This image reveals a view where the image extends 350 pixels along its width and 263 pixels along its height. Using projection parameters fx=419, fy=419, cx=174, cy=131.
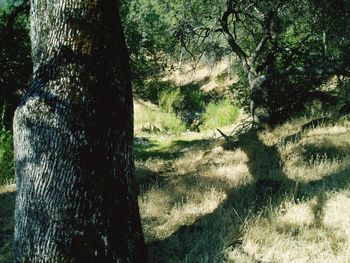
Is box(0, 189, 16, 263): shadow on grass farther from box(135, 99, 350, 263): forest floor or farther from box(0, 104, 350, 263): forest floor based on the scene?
box(135, 99, 350, 263): forest floor

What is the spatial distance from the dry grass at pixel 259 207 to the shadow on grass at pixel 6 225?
1.48 meters

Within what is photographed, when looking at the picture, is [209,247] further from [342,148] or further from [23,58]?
[23,58]

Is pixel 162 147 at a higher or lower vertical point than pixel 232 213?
lower

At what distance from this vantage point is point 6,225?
5320mm

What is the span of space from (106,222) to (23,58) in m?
7.81

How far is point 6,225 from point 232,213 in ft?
9.53

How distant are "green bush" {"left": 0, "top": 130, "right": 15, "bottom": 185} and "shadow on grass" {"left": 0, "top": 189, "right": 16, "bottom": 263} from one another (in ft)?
Answer: 6.68

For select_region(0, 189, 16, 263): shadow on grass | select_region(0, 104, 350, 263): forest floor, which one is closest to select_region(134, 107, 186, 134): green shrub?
select_region(0, 104, 350, 263): forest floor

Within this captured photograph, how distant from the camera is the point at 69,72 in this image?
294 centimetres

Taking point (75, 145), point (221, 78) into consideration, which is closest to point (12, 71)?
point (75, 145)

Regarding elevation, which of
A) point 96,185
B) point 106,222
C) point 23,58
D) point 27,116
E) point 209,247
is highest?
point 23,58

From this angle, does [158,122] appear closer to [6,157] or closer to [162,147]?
[162,147]

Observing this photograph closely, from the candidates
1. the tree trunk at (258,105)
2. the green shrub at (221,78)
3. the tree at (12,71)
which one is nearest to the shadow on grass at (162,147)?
the tree trunk at (258,105)

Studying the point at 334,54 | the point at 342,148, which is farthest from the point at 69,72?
the point at 334,54
